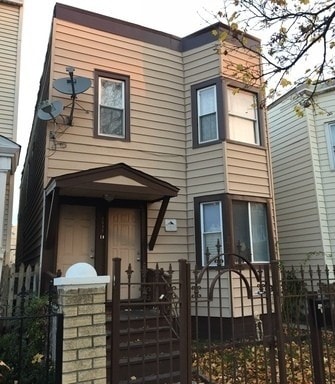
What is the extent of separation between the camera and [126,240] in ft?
28.1

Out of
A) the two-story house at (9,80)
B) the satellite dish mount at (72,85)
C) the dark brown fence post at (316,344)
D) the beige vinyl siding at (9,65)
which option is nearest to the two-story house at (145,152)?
the satellite dish mount at (72,85)

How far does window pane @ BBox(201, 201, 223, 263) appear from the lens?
889 cm

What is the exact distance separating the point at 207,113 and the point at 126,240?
3.72 meters

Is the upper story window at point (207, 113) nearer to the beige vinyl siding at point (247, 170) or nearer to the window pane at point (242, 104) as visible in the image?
the window pane at point (242, 104)

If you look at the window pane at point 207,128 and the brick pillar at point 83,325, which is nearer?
the brick pillar at point 83,325

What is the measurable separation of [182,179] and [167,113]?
5.54ft

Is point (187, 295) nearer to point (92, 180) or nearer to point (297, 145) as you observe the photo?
point (92, 180)

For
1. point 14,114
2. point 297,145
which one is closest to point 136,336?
point 14,114

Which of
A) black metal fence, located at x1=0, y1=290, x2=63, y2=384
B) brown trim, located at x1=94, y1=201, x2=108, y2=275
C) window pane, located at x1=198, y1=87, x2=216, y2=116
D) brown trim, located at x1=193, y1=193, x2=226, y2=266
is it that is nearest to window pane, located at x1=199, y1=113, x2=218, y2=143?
window pane, located at x1=198, y1=87, x2=216, y2=116

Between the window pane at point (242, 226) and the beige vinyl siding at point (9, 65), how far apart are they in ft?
18.9

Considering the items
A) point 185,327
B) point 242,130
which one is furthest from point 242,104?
point 185,327

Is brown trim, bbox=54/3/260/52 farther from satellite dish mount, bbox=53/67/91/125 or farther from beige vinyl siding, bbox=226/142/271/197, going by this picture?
beige vinyl siding, bbox=226/142/271/197

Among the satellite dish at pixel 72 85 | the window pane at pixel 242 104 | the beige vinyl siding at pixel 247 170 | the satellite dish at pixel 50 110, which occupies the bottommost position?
the beige vinyl siding at pixel 247 170

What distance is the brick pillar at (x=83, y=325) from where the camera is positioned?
333cm
